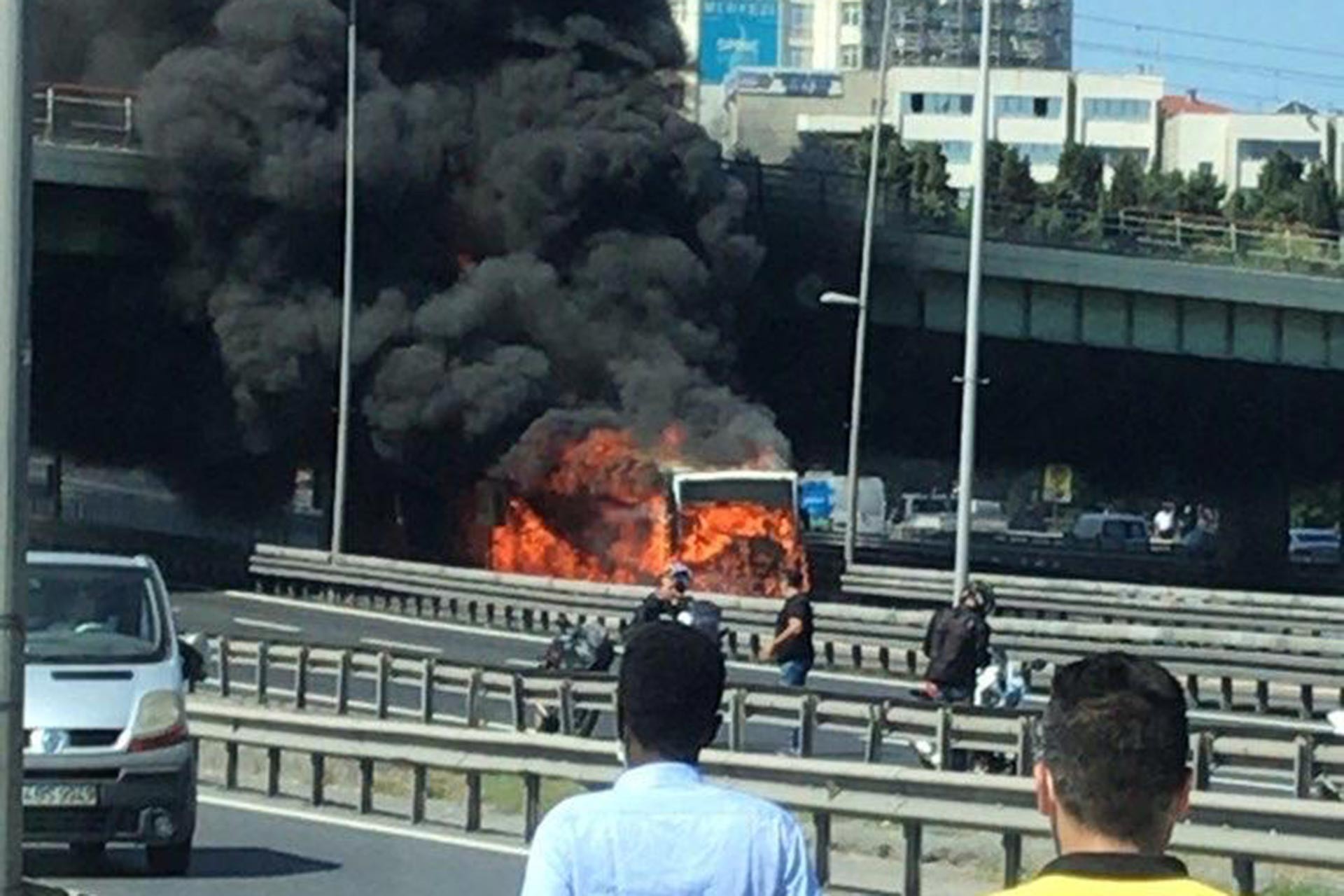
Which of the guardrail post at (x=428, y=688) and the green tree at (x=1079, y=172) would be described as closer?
the guardrail post at (x=428, y=688)

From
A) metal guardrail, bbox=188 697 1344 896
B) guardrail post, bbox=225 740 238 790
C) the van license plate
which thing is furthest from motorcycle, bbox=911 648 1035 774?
the van license plate

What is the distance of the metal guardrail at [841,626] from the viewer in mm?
33531

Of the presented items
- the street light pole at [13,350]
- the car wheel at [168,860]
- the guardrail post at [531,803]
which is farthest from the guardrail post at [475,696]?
the street light pole at [13,350]

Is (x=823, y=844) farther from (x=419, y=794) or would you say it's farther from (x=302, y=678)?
(x=302, y=678)

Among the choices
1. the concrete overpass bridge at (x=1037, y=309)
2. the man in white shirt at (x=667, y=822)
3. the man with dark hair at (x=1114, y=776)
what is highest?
the concrete overpass bridge at (x=1037, y=309)

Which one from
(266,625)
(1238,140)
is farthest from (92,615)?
(1238,140)

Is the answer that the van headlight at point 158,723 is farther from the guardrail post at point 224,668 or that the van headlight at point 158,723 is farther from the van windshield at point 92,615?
the guardrail post at point 224,668

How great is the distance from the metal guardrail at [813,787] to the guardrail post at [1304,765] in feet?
11.0

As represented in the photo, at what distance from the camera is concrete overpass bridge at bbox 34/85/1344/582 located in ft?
203

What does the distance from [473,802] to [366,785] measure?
153cm

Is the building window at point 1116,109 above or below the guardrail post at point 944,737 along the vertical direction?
above

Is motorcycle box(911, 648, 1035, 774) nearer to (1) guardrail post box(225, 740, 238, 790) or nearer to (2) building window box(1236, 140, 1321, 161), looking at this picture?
(1) guardrail post box(225, 740, 238, 790)

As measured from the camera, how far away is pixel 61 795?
16.9m

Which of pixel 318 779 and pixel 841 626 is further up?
pixel 318 779
